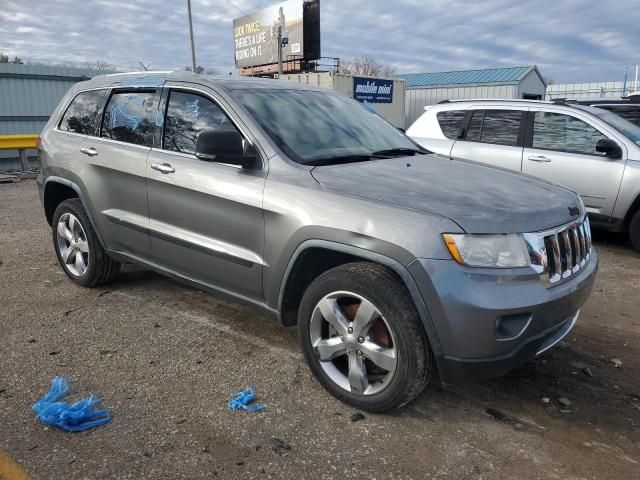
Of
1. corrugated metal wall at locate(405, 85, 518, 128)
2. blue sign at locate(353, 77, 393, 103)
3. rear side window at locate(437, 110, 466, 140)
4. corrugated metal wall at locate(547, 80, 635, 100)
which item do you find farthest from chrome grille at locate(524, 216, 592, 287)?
corrugated metal wall at locate(547, 80, 635, 100)

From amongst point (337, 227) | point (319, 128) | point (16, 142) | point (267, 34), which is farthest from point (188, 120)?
point (267, 34)

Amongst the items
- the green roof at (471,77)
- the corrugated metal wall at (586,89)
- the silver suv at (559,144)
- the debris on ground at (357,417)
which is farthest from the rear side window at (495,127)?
the corrugated metal wall at (586,89)

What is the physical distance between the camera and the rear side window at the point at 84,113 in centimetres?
447

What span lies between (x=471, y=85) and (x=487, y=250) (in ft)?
99.1

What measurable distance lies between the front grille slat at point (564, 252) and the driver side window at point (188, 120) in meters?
2.05

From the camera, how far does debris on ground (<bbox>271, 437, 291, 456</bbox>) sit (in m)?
2.58

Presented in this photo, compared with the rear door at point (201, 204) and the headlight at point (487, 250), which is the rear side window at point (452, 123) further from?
the headlight at point (487, 250)

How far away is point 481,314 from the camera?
244 cm

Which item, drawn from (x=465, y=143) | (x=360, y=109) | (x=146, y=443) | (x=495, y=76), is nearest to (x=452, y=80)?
(x=495, y=76)

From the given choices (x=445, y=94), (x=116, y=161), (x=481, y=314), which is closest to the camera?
(x=481, y=314)

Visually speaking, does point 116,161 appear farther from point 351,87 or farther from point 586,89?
point 586,89

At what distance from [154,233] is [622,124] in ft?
19.6

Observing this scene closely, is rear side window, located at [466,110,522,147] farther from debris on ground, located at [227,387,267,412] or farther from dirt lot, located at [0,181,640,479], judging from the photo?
debris on ground, located at [227,387,267,412]

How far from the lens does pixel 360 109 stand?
14.1 feet
